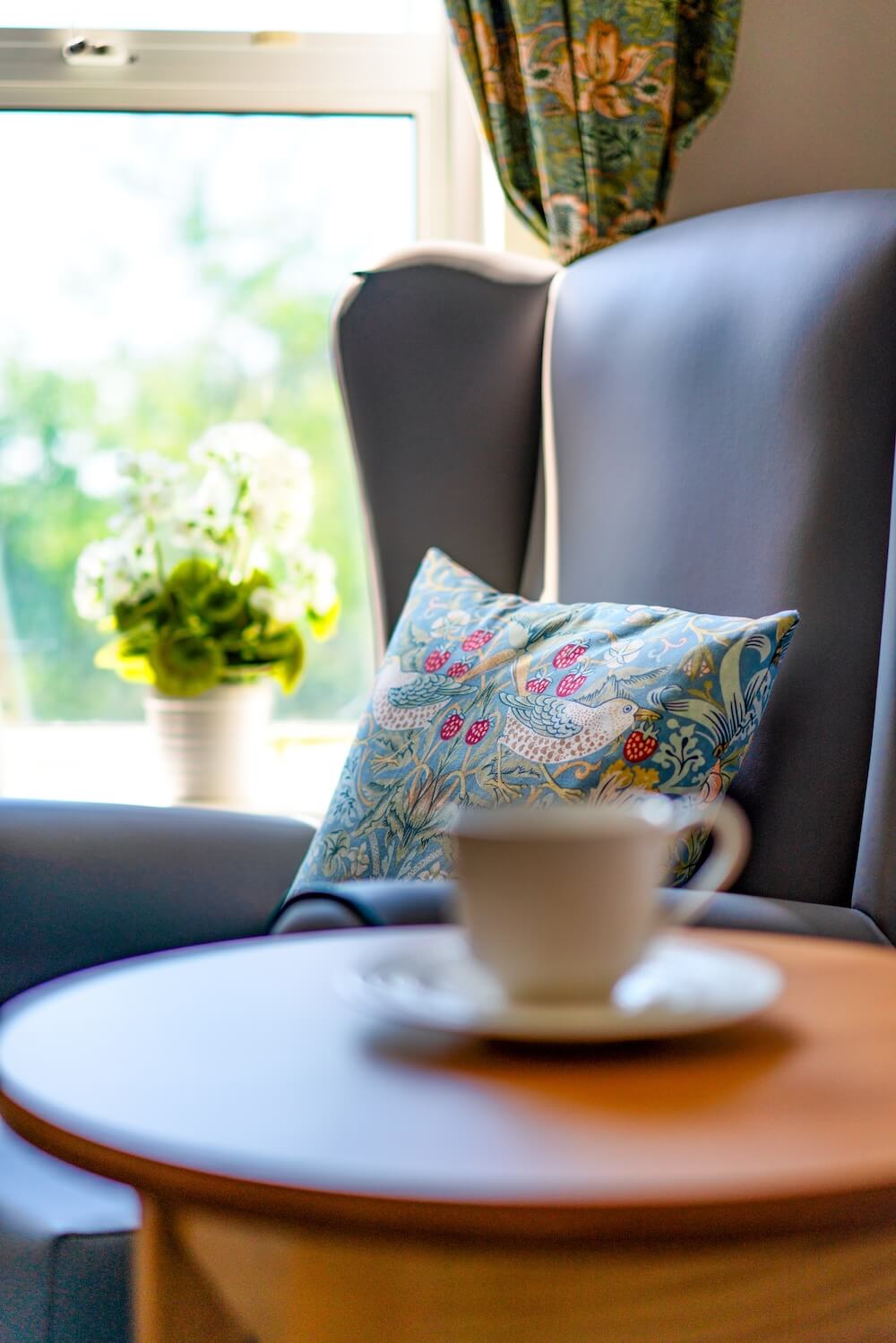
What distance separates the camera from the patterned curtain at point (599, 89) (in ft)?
5.22

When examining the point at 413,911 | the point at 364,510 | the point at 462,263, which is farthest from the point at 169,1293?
the point at 462,263

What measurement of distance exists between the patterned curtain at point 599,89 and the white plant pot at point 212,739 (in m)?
0.74

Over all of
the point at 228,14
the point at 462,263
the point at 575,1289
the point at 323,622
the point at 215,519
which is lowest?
the point at 323,622

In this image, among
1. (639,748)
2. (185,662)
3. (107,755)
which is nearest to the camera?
(639,748)

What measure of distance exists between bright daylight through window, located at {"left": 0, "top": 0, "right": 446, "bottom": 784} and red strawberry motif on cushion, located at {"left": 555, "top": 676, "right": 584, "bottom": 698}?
1085mm

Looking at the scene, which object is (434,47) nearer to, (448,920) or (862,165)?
(862,165)

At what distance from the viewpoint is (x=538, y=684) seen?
1112mm

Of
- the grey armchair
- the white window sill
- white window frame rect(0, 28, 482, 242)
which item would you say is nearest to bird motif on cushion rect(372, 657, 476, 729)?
the grey armchair

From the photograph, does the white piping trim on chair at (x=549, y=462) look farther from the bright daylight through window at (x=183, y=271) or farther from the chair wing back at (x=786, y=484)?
the bright daylight through window at (x=183, y=271)

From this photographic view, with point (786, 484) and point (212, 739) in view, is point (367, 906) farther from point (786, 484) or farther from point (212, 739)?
point (212, 739)

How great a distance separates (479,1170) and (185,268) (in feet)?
6.23

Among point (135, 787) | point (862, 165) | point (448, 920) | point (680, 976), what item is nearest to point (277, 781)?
point (135, 787)

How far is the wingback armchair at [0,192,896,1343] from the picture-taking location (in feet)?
2.80

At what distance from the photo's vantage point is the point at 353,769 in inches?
47.8
